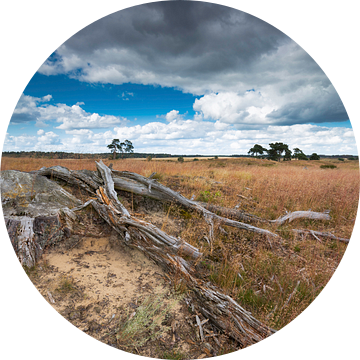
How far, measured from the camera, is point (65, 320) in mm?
2547

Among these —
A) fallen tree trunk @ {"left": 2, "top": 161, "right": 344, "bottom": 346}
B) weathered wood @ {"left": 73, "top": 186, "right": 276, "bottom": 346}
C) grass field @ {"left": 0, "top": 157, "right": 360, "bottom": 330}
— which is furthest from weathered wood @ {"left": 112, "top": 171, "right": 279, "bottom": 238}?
weathered wood @ {"left": 73, "top": 186, "right": 276, "bottom": 346}

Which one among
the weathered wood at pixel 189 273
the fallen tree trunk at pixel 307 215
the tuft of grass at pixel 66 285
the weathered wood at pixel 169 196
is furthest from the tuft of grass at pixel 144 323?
the fallen tree trunk at pixel 307 215

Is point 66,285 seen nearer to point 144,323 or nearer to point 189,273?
point 144,323

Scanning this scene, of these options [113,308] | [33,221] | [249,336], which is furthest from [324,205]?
[33,221]

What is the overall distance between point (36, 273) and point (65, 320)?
107 centimetres

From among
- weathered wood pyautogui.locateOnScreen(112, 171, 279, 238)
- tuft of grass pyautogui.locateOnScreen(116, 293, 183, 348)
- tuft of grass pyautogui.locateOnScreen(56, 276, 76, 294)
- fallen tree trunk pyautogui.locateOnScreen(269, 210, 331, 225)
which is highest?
weathered wood pyautogui.locateOnScreen(112, 171, 279, 238)

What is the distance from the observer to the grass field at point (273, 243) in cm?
313

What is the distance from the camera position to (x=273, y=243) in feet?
15.6

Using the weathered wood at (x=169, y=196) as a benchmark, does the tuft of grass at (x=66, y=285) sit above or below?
below

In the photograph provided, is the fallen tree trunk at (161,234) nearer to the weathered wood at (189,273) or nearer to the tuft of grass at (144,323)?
the weathered wood at (189,273)

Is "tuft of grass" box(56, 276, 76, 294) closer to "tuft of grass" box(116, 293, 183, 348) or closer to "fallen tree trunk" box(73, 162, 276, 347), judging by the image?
"tuft of grass" box(116, 293, 183, 348)

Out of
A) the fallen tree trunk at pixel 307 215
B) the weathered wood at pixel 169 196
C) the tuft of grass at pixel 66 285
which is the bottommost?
the fallen tree trunk at pixel 307 215

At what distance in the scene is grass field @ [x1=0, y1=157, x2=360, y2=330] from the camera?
313 cm

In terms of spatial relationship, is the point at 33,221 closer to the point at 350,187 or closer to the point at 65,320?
the point at 65,320
